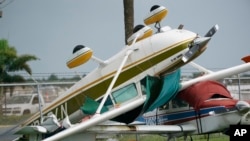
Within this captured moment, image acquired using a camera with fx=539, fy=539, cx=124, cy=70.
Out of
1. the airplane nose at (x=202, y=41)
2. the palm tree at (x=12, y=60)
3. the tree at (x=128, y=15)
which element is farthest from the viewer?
the palm tree at (x=12, y=60)

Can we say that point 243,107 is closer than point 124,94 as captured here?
Yes

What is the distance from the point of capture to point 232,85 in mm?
14484

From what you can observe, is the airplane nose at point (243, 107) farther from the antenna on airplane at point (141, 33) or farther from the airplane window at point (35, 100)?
the airplane window at point (35, 100)

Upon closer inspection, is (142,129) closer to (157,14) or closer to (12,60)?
(157,14)

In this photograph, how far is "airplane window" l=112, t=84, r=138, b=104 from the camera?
1088cm

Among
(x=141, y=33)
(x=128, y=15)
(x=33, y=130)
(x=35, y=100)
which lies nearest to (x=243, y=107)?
(x=141, y=33)

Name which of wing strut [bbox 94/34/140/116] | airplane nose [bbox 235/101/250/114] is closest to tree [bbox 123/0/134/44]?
wing strut [bbox 94/34/140/116]

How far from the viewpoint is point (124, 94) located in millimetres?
10945

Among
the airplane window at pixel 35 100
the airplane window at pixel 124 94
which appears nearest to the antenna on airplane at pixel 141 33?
the airplane window at pixel 124 94

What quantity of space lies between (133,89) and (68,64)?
140 centimetres

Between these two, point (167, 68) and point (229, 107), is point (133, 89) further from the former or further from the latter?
point (229, 107)

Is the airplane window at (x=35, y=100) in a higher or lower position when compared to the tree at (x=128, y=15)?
lower

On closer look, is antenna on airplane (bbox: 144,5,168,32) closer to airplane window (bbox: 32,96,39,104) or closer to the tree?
airplane window (bbox: 32,96,39,104)

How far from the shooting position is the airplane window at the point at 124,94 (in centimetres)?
1088
